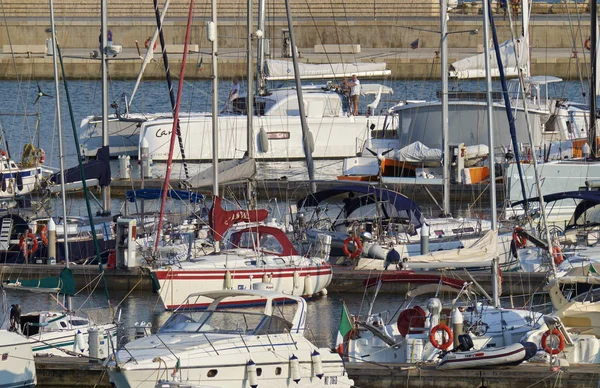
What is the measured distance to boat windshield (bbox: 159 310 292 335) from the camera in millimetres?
16312

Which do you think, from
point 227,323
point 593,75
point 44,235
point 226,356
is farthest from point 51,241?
point 593,75

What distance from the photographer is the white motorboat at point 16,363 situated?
16.7m

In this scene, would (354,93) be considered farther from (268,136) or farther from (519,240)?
(519,240)

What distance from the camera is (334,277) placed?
2391cm

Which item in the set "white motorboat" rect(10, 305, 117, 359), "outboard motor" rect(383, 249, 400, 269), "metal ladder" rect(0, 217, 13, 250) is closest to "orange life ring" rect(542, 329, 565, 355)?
"white motorboat" rect(10, 305, 117, 359)

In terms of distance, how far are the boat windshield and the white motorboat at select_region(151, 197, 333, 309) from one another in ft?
16.9

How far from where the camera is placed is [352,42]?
6394 cm

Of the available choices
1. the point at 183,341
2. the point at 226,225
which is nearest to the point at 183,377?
the point at 183,341

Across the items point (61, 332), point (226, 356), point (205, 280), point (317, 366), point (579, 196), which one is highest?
point (579, 196)

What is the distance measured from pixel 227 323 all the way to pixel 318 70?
91.1 ft

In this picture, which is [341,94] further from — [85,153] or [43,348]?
[43,348]

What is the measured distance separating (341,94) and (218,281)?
19.1 meters

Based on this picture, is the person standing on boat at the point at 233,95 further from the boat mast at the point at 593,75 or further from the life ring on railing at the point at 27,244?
the life ring on railing at the point at 27,244

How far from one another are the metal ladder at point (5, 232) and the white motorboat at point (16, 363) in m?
8.77
